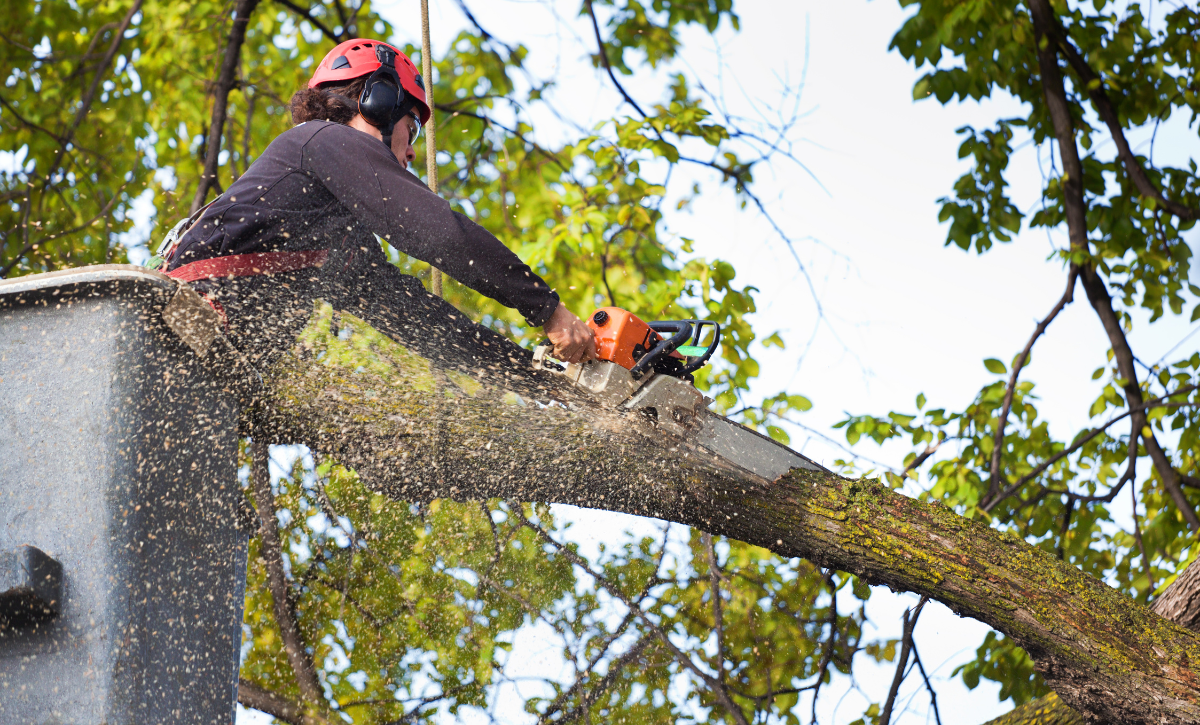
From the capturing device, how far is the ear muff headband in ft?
9.73

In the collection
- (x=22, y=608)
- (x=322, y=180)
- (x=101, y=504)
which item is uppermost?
(x=322, y=180)

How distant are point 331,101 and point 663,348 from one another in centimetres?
144

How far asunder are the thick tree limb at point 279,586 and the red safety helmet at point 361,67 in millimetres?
2009

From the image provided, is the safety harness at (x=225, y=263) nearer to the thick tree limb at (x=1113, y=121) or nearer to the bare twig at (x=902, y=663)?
the bare twig at (x=902, y=663)

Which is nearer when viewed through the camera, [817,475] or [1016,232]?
[817,475]

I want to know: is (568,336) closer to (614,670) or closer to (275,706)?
(614,670)

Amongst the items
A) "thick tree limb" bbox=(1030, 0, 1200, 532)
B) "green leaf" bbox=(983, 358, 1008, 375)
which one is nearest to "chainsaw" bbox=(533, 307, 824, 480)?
"green leaf" bbox=(983, 358, 1008, 375)

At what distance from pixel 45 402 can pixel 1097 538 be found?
18.8 ft

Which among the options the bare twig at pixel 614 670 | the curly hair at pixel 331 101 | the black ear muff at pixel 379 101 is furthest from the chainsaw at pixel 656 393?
the bare twig at pixel 614 670

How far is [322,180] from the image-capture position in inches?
104

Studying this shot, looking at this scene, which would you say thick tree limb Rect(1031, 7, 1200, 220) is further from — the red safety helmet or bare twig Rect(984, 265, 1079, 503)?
the red safety helmet

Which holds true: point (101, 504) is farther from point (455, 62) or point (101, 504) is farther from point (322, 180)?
point (455, 62)

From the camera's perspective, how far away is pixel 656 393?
2.58 m

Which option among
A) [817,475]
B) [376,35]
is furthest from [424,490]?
[376,35]
